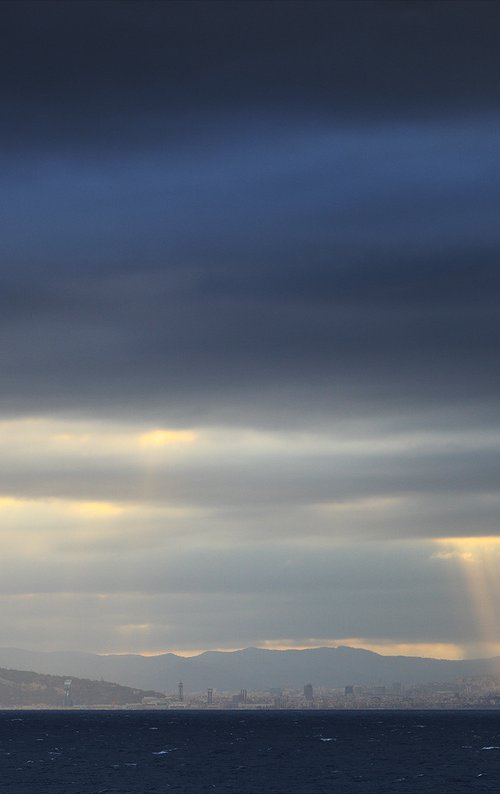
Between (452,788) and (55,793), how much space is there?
Answer: 55.4 m

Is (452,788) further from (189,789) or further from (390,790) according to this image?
(189,789)

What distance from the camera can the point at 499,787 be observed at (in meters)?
200

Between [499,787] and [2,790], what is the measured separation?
69.8 meters

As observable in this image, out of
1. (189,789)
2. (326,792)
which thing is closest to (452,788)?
(326,792)

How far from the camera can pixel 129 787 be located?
199375mm

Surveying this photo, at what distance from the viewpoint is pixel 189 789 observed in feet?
643

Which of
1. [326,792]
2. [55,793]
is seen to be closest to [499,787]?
[326,792]

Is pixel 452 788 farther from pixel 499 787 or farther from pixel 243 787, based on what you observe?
pixel 243 787

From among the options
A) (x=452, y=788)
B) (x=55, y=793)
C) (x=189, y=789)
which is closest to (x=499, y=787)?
(x=452, y=788)

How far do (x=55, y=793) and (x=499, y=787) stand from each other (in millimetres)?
62314

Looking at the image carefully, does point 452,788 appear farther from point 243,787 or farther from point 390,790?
point 243,787

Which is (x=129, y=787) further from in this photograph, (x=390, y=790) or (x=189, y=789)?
(x=390, y=790)

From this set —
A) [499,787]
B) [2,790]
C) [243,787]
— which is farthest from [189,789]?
[499,787]

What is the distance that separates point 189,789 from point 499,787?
144 feet
